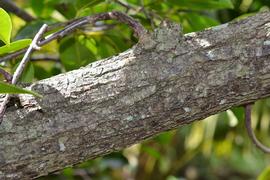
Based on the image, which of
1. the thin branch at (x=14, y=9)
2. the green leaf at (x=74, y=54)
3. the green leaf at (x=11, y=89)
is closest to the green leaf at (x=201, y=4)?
the green leaf at (x=74, y=54)

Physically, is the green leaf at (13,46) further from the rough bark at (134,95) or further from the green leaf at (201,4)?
the green leaf at (201,4)

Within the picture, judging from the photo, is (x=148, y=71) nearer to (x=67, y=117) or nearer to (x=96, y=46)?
(x=67, y=117)

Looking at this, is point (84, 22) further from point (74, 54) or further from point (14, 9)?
point (14, 9)

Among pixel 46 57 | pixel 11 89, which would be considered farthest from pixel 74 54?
pixel 11 89

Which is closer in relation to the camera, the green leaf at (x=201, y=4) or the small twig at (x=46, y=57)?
the green leaf at (x=201, y=4)

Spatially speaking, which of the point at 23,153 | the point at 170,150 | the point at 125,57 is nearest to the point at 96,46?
the point at 125,57

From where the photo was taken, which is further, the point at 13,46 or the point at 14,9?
the point at 14,9
